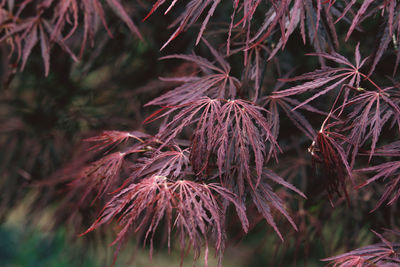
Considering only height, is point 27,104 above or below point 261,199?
above

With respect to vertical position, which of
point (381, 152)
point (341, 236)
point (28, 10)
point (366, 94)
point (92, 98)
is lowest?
point (341, 236)

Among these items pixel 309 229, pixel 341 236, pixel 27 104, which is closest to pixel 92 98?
pixel 27 104

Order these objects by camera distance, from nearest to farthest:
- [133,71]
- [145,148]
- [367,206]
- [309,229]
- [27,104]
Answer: [145,148] → [367,206] → [309,229] → [133,71] → [27,104]

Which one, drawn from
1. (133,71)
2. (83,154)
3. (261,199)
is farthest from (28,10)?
(261,199)

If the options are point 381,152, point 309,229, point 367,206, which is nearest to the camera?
point 381,152

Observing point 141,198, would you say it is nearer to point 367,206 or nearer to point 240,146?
point 240,146

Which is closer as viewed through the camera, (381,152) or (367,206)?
(381,152)

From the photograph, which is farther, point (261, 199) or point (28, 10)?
point (28, 10)

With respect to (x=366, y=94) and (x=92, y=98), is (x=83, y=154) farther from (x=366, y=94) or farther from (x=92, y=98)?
(x=366, y=94)

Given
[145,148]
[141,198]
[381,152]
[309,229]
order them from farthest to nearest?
[309,229] → [145,148] → [381,152] → [141,198]
